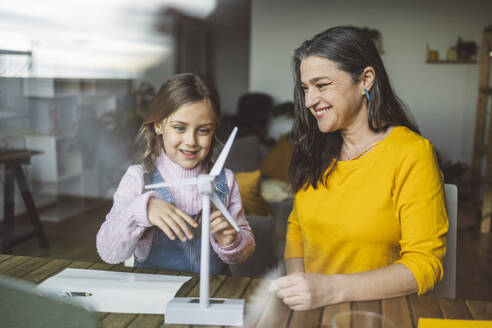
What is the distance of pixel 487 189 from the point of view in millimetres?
3887

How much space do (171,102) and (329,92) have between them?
0.43m

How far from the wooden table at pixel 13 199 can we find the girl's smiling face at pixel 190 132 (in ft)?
5.11

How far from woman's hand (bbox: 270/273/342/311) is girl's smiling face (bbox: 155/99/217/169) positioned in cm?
40

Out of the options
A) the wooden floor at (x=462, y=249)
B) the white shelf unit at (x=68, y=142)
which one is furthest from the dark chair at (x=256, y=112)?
the wooden floor at (x=462, y=249)

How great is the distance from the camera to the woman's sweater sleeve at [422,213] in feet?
3.61

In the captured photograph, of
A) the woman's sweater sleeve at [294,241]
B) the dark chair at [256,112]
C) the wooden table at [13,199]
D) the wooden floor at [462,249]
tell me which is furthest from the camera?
the dark chair at [256,112]

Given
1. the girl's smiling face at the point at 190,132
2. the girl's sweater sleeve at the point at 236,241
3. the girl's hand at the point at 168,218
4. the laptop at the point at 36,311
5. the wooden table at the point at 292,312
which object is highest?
the girl's smiling face at the point at 190,132

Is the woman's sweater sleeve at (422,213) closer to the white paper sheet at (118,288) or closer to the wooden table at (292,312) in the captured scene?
the wooden table at (292,312)

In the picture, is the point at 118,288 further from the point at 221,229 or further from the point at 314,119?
the point at 314,119

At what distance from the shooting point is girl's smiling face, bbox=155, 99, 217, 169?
1148mm

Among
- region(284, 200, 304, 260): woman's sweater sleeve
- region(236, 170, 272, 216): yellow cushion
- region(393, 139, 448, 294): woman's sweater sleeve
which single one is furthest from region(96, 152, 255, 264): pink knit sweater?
region(236, 170, 272, 216): yellow cushion

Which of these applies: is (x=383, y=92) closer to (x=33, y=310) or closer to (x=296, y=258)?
(x=296, y=258)

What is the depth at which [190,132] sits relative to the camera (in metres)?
1.14

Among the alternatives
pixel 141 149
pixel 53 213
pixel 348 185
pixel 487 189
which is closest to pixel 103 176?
pixel 53 213
